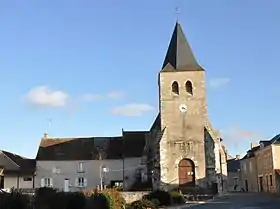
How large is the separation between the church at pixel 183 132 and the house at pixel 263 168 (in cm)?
799

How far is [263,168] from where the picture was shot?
57.7m

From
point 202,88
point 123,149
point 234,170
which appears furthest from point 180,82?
point 234,170

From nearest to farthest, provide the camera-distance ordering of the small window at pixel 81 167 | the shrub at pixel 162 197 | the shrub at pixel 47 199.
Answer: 1. the shrub at pixel 47 199
2. the shrub at pixel 162 197
3. the small window at pixel 81 167

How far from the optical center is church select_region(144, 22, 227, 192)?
4472 centimetres

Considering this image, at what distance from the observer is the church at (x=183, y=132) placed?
4472 centimetres

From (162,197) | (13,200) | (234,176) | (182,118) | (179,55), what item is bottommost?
(162,197)

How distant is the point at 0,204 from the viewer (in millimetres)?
15656

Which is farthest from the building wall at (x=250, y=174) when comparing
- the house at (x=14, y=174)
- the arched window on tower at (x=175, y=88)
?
the house at (x=14, y=174)

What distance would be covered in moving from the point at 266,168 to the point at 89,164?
22.7 metres

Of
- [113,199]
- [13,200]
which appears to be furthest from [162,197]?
[13,200]

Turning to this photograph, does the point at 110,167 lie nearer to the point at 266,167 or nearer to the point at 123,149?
the point at 123,149

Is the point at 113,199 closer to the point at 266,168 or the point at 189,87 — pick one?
the point at 189,87

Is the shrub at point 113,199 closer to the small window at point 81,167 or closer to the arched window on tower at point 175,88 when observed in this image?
the arched window on tower at point 175,88

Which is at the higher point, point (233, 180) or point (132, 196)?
point (233, 180)
